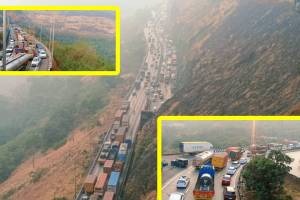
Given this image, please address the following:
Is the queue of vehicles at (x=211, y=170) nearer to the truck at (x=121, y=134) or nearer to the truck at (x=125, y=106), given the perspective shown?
the truck at (x=121, y=134)

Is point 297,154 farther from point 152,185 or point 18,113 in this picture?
point 18,113

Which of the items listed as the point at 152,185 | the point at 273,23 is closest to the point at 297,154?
the point at 152,185

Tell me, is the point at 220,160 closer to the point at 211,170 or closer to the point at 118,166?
the point at 211,170

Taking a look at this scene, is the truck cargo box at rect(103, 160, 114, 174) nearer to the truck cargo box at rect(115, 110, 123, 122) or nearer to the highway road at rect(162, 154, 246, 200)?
the truck cargo box at rect(115, 110, 123, 122)

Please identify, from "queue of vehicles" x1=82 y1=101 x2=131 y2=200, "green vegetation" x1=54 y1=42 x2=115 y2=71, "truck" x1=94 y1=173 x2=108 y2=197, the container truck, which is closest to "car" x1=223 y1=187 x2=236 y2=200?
"green vegetation" x1=54 y1=42 x2=115 y2=71

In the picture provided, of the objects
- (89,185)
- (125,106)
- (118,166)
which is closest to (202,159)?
(89,185)

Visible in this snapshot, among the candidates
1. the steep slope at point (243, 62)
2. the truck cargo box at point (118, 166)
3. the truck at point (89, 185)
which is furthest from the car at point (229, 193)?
the truck cargo box at point (118, 166)
